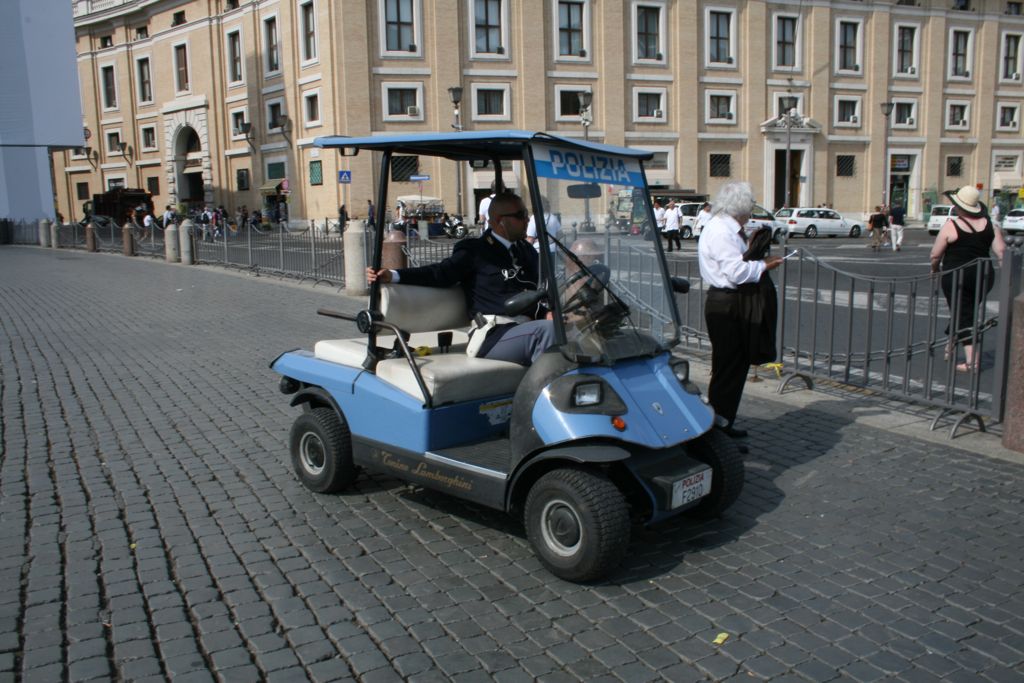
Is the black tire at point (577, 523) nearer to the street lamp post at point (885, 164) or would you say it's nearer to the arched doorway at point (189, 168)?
the street lamp post at point (885, 164)

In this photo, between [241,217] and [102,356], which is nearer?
[102,356]

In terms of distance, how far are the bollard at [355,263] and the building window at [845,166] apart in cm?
4064

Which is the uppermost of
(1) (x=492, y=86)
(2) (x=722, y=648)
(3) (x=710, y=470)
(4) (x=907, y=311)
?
(1) (x=492, y=86)

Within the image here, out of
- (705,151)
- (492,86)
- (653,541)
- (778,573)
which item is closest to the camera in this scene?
(778,573)

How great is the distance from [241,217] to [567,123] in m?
17.5

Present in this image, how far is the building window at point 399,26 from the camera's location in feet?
132

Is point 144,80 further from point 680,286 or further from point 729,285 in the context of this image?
point 680,286

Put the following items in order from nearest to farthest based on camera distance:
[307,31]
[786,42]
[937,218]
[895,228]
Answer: [895,228], [307,31], [937,218], [786,42]

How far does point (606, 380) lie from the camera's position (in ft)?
13.5

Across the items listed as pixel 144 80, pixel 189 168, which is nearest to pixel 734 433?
pixel 189 168

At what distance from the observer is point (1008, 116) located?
54.0m

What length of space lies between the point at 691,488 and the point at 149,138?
187 feet

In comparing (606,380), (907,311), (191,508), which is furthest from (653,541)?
(907,311)

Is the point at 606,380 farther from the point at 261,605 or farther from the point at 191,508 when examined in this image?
the point at 191,508
